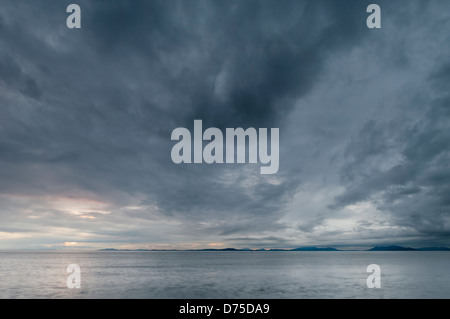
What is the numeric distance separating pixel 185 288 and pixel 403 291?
35.6 m

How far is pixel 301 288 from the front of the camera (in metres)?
50.3

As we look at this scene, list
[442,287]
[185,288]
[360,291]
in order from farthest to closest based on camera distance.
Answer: [442,287] → [185,288] → [360,291]

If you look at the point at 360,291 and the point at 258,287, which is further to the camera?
the point at 258,287
